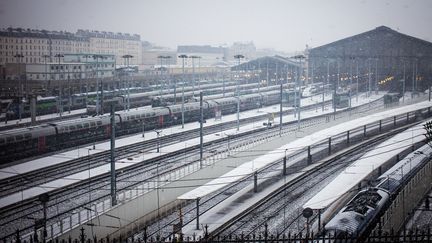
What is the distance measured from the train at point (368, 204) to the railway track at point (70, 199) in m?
9.34

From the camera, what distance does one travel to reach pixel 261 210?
695 inches

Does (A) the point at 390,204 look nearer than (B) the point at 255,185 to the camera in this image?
Yes

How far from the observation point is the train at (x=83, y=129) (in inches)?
995

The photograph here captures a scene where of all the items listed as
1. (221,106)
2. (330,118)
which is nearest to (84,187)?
(221,106)

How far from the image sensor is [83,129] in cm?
2950

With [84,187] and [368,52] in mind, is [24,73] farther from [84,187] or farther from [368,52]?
[368,52]

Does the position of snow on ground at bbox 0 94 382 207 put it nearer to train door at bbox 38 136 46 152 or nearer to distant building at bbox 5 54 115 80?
train door at bbox 38 136 46 152

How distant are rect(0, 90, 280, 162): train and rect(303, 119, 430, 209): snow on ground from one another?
17568 mm

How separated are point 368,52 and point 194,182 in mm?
49229

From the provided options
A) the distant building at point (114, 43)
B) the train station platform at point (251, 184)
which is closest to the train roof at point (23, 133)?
the train station platform at point (251, 184)

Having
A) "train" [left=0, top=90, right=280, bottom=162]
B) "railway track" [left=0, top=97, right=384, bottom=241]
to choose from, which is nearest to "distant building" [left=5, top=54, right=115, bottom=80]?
"train" [left=0, top=90, right=280, bottom=162]

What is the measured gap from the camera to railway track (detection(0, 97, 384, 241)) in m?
16.4

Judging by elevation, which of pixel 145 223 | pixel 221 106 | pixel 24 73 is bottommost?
pixel 145 223

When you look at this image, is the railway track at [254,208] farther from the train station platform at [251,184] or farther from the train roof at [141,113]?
the train roof at [141,113]
